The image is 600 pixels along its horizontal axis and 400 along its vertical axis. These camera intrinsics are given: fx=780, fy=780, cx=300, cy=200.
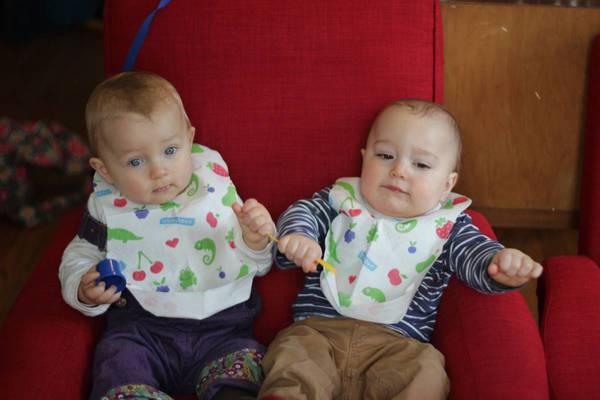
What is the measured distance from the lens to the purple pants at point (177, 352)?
1.50 meters

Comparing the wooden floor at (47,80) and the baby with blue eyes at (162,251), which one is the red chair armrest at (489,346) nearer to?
the baby with blue eyes at (162,251)

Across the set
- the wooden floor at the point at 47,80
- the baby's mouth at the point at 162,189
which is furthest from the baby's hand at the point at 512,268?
the wooden floor at the point at 47,80

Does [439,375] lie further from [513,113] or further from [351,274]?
[513,113]

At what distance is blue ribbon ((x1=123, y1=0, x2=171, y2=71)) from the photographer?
175 centimetres

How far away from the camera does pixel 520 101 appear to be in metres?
2.29

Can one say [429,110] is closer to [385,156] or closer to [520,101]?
[385,156]

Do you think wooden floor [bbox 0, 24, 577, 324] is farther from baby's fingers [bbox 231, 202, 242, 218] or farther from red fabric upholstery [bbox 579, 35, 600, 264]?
baby's fingers [bbox 231, 202, 242, 218]

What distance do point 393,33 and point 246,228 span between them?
563mm

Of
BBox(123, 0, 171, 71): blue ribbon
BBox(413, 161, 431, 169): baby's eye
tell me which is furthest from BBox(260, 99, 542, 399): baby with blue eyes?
BBox(123, 0, 171, 71): blue ribbon

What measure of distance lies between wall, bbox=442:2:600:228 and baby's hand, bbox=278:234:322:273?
3.14 ft

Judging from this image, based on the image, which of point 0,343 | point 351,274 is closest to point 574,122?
point 351,274

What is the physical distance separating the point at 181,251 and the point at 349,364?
42 centimetres

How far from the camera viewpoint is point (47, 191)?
2865mm

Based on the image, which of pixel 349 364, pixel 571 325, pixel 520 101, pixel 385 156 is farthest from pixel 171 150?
pixel 520 101
